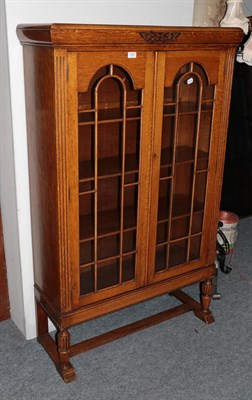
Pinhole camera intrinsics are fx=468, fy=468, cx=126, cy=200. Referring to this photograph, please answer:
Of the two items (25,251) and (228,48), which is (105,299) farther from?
(228,48)

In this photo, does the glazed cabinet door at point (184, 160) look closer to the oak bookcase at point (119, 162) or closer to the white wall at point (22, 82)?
the oak bookcase at point (119, 162)

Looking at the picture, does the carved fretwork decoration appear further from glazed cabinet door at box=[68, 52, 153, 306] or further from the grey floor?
the grey floor

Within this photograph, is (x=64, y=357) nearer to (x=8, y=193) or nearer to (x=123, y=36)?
(x=8, y=193)

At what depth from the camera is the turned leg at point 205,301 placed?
2.28 metres

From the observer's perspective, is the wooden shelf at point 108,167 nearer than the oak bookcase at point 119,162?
No

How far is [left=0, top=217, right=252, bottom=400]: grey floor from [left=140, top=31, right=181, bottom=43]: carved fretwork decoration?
1332 millimetres

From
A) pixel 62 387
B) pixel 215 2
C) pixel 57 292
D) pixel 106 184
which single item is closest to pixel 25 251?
pixel 57 292

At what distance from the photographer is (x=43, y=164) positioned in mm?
1739

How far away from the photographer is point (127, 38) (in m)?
1.59

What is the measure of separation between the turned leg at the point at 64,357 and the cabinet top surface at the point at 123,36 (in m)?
1.11

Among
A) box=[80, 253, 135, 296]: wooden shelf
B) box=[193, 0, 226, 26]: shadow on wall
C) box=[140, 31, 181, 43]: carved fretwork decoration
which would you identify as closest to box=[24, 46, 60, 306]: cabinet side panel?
box=[80, 253, 135, 296]: wooden shelf

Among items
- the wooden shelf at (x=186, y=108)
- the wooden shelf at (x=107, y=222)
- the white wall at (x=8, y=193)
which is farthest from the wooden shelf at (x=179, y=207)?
the white wall at (x=8, y=193)

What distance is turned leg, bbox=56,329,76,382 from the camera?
1.89m

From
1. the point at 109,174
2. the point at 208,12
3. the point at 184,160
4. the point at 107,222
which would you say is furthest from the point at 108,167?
the point at 208,12
